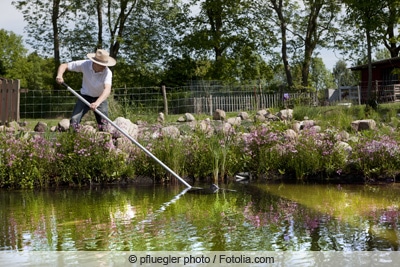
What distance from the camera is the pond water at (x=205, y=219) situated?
4719 millimetres

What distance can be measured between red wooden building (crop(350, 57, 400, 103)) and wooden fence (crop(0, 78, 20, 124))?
50.6ft

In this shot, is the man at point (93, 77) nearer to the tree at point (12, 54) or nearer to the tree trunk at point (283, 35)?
the tree trunk at point (283, 35)

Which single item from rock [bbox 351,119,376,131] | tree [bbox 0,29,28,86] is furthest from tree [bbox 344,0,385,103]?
tree [bbox 0,29,28,86]

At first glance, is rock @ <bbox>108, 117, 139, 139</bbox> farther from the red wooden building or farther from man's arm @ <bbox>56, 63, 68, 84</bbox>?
A: the red wooden building

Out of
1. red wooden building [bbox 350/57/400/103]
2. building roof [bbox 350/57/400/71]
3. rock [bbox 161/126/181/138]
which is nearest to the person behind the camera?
rock [bbox 161/126/181/138]

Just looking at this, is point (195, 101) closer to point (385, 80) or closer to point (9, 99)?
point (9, 99)

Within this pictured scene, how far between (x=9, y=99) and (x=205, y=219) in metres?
12.9

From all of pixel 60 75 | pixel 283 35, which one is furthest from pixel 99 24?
pixel 60 75

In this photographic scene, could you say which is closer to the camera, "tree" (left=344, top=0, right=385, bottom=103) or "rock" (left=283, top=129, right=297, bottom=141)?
"rock" (left=283, top=129, right=297, bottom=141)

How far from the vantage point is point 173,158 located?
29.2 ft

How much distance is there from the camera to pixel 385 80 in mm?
34031

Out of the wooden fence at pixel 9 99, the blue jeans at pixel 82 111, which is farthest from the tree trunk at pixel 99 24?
the blue jeans at pixel 82 111

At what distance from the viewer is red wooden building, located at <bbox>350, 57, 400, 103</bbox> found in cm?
2759

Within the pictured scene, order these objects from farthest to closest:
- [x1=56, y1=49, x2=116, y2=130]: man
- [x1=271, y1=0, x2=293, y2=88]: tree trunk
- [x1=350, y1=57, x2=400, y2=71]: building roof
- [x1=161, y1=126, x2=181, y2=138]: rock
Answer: [x1=271, y1=0, x2=293, y2=88]: tree trunk
[x1=350, y1=57, x2=400, y2=71]: building roof
[x1=161, y1=126, x2=181, y2=138]: rock
[x1=56, y1=49, x2=116, y2=130]: man
